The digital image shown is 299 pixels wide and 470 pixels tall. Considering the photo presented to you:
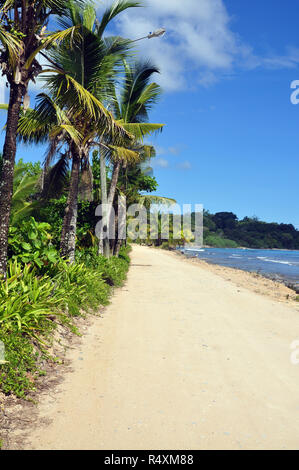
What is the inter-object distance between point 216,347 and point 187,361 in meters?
0.94

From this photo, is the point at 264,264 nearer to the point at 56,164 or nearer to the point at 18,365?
the point at 56,164

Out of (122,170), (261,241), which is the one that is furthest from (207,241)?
(122,170)

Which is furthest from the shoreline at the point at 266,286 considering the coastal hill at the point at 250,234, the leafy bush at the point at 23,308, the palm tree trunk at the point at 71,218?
the coastal hill at the point at 250,234

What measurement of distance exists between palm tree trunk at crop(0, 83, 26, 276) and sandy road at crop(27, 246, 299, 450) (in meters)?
2.30

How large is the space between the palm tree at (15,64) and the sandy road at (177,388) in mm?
2821

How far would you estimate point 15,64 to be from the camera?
6.45 m

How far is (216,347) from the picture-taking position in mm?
6074

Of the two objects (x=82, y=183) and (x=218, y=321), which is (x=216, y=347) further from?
(x=82, y=183)

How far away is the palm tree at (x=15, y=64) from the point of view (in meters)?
6.40

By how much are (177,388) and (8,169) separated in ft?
15.6

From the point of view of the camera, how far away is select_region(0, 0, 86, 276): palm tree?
640 cm

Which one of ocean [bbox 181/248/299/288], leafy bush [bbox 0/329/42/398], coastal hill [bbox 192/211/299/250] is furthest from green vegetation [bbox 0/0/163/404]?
coastal hill [bbox 192/211/299/250]

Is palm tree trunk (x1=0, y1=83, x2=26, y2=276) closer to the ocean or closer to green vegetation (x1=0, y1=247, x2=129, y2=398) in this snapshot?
green vegetation (x1=0, y1=247, x2=129, y2=398)

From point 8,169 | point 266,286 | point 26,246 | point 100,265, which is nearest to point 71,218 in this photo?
point 26,246
